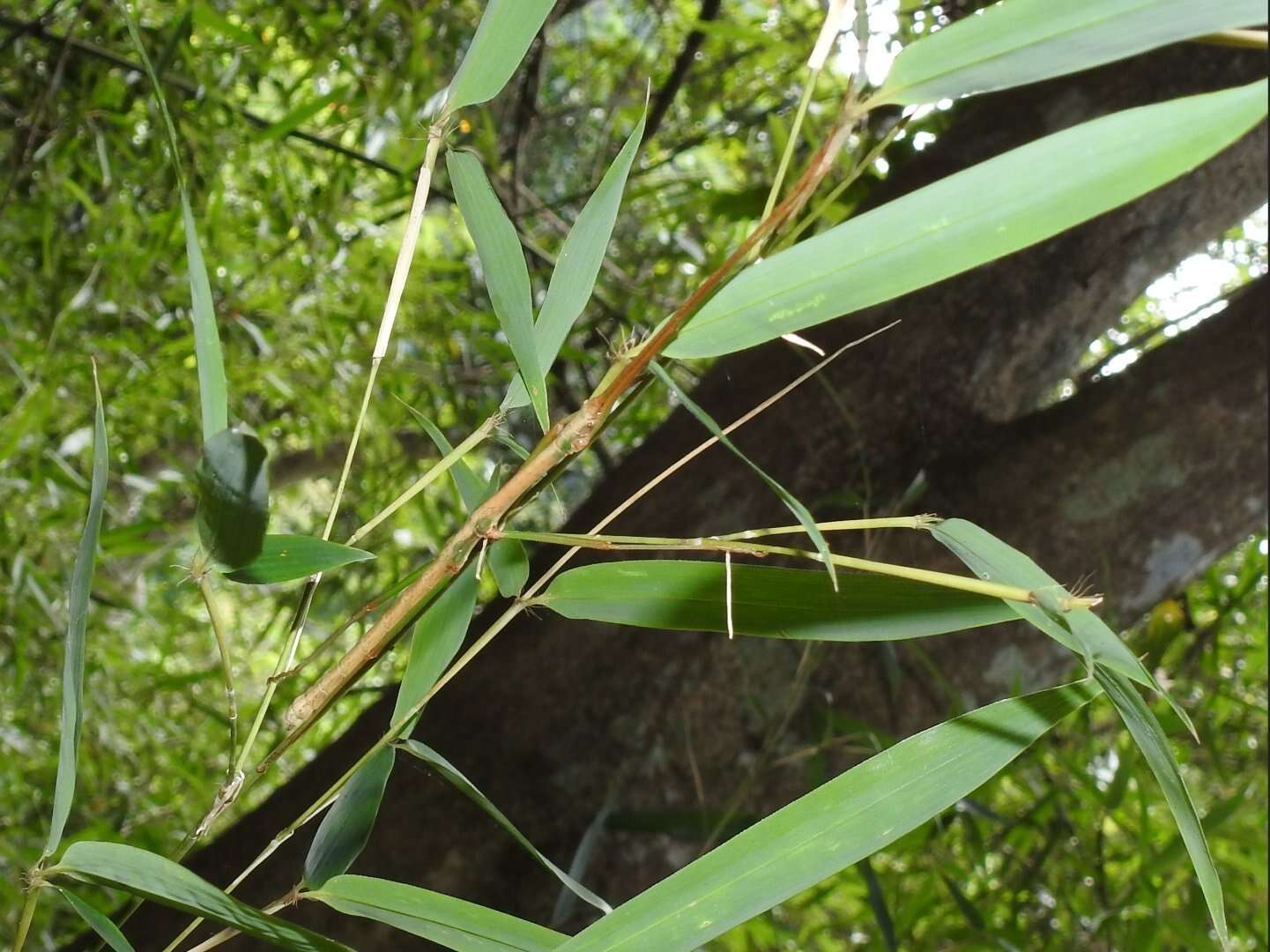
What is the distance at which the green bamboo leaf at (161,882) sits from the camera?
0.88ft

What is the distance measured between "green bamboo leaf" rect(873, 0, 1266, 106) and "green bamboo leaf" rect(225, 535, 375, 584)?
18 cm

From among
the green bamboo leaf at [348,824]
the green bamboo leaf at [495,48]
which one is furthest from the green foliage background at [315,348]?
the green bamboo leaf at [495,48]

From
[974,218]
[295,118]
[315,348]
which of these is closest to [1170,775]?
[974,218]

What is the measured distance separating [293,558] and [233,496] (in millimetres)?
60

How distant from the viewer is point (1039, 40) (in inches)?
9.7

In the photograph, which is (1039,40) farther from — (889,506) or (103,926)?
(889,506)

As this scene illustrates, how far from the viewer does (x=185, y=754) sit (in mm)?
1280

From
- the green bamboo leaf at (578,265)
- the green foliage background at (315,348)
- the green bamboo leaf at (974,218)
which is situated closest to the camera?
the green bamboo leaf at (974,218)

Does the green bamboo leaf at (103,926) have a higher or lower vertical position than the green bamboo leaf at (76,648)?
lower

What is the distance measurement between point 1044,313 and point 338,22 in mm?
685

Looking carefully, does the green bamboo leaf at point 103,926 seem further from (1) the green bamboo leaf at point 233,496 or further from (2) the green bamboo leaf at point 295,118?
(2) the green bamboo leaf at point 295,118

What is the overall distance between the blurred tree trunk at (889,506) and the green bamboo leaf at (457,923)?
1.21 ft

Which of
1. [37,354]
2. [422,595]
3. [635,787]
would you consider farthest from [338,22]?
[422,595]

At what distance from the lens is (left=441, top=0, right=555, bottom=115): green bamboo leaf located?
0.30 m
